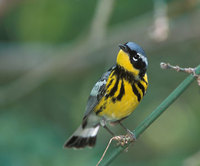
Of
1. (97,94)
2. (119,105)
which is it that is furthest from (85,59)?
(119,105)

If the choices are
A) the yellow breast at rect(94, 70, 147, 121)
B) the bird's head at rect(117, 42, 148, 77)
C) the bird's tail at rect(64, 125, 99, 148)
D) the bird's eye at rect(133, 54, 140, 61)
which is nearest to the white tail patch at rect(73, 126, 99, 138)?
the bird's tail at rect(64, 125, 99, 148)

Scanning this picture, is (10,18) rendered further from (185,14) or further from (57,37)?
(185,14)

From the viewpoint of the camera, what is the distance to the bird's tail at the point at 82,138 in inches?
158

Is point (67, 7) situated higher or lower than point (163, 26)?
higher

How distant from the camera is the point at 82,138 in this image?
4.11 m

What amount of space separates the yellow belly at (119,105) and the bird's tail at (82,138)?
44 cm

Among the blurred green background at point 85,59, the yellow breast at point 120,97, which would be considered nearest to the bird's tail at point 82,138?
the yellow breast at point 120,97

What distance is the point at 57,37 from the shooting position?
6.65 m

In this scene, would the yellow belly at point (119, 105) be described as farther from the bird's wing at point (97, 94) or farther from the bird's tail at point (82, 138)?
the bird's tail at point (82, 138)

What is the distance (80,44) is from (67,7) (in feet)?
3.13

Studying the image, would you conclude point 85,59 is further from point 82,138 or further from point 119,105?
point 119,105

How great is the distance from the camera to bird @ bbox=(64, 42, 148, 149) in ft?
11.3

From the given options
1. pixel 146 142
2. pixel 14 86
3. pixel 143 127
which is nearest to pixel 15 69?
pixel 14 86

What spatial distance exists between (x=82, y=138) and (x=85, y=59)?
2.20 metres
